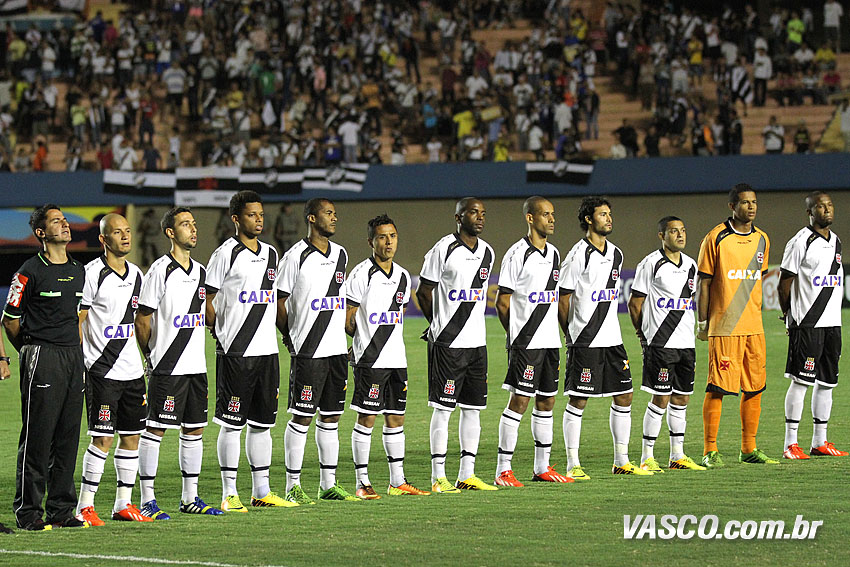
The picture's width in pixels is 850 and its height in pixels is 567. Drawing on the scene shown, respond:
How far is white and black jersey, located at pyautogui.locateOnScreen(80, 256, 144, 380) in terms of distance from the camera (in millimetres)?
8789

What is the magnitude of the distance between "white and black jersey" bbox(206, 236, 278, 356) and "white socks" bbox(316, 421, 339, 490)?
2.35 feet

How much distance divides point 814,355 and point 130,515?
6.25m

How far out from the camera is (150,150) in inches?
1347

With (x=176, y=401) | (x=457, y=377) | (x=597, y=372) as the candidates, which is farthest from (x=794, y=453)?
(x=176, y=401)

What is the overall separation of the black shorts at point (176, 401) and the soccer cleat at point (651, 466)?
3.85 meters

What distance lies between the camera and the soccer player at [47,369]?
8.48 metres

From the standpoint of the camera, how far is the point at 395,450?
32.1 feet

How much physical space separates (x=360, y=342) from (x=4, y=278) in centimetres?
2741

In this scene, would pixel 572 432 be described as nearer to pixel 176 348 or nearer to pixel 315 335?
pixel 315 335

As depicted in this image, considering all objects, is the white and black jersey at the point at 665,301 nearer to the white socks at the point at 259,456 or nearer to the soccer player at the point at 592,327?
the soccer player at the point at 592,327

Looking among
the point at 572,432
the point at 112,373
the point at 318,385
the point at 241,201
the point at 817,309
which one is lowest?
the point at 572,432

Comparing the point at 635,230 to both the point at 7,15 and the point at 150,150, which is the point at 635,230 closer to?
the point at 150,150

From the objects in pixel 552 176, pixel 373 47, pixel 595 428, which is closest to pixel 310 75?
pixel 373 47

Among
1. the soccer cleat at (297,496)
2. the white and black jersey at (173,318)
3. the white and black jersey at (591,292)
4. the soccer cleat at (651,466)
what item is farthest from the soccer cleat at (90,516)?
the soccer cleat at (651,466)
